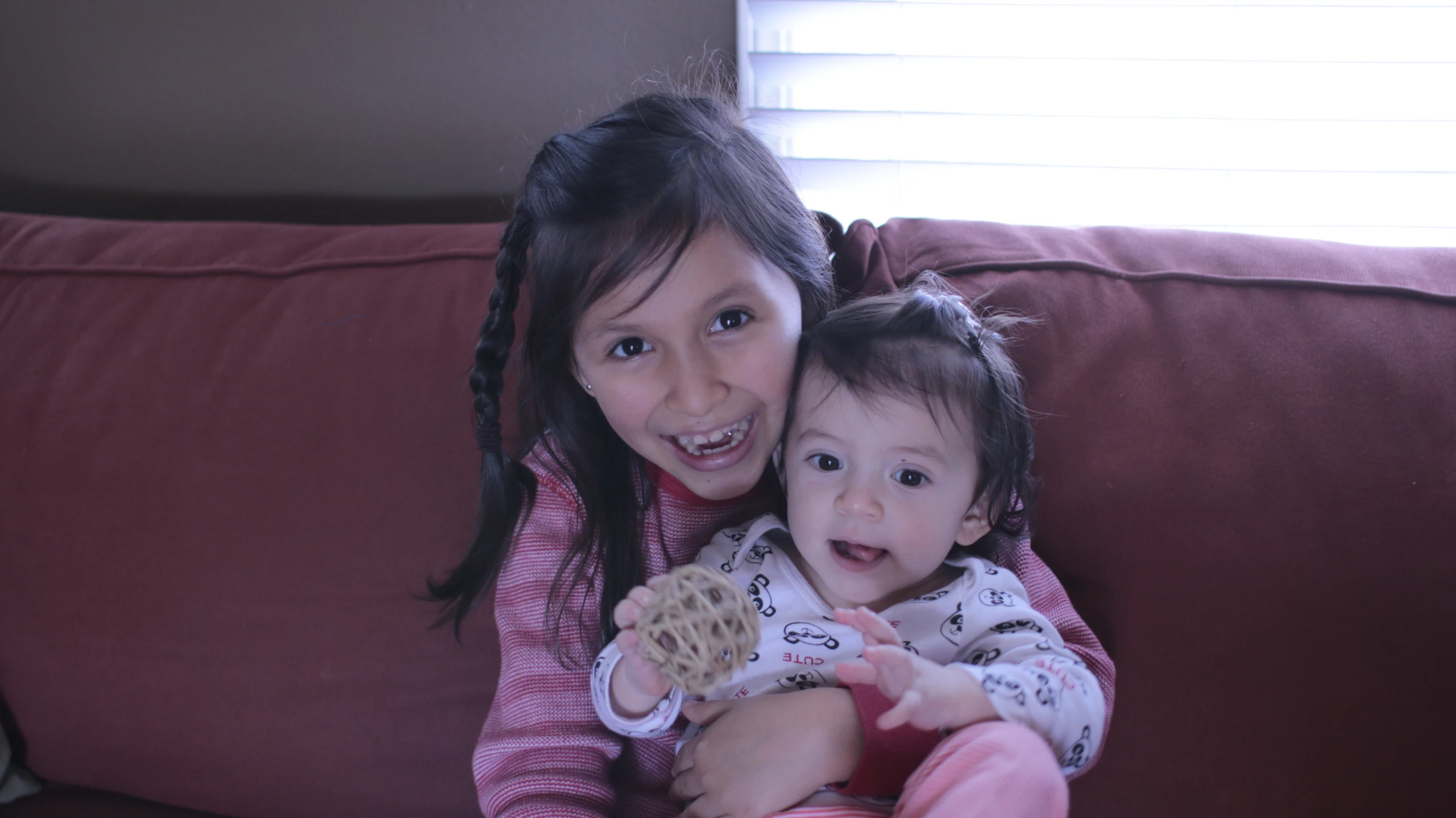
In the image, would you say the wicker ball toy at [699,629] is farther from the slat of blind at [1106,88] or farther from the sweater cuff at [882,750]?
the slat of blind at [1106,88]

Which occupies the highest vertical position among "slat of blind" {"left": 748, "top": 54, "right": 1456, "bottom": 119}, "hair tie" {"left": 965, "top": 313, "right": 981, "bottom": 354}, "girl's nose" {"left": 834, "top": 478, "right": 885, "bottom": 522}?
"slat of blind" {"left": 748, "top": 54, "right": 1456, "bottom": 119}

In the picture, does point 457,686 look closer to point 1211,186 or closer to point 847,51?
point 847,51

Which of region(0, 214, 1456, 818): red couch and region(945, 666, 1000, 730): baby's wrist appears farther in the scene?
region(0, 214, 1456, 818): red couch

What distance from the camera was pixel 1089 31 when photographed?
1.41 metres

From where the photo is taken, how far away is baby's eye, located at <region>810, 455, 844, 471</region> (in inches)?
36.3

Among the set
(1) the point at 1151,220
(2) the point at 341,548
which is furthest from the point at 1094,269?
(2) the point at 341,548

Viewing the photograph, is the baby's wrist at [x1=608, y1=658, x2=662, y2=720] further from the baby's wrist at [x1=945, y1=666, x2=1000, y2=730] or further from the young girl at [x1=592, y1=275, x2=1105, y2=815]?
the baby's wrist at [x1=945, y1=666, x2=1000, y2=730]

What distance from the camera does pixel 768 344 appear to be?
0.93 meters

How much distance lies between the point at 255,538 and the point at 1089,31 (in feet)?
4.54

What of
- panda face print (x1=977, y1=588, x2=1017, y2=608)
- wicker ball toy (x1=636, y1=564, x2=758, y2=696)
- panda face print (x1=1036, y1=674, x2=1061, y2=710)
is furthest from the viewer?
panda face print (x1=977, y1=588, x2=1017, y2=608)

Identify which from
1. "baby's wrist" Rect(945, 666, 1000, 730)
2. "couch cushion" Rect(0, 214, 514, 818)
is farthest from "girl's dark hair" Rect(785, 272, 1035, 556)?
"couch cushion" Rect(0, 214, 514, 818)

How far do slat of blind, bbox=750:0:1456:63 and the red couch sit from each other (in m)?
0.41

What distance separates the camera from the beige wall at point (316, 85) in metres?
1.40

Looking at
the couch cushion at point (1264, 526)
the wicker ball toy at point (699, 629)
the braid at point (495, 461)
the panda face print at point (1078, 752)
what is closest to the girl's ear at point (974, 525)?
the couch cushion at point (1264, 526)
